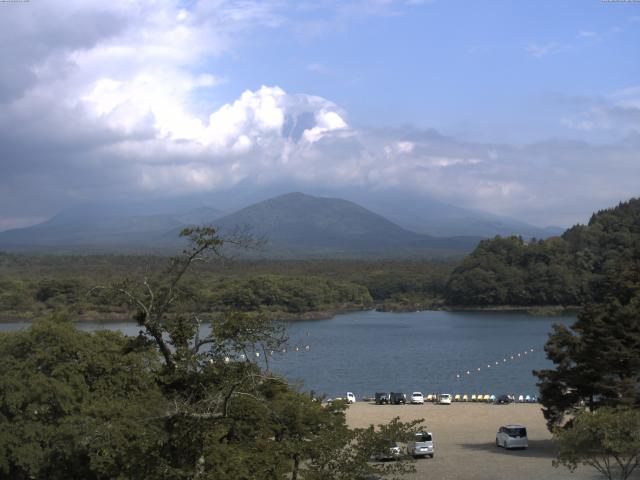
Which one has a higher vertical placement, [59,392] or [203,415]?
[203,415]

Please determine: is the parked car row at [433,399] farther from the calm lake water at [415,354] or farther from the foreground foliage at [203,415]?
the foreground foliage at [203,415]

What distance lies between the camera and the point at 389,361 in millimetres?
41594

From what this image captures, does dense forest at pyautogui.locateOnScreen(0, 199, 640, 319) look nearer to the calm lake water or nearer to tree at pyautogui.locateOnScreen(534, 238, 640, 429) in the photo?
the calm lake water

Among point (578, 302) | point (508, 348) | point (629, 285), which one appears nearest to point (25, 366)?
point (629, 285)

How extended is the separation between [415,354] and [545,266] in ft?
120

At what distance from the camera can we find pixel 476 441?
63.8 feet

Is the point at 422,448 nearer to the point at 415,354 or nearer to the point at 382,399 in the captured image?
the point at 382,399

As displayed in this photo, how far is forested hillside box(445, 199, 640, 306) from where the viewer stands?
73.9m

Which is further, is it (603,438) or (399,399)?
(399,399)

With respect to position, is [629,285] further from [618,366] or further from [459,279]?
[459,279]

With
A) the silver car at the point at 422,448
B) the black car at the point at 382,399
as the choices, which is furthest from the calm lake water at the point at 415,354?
the silver car at the point at 422,448

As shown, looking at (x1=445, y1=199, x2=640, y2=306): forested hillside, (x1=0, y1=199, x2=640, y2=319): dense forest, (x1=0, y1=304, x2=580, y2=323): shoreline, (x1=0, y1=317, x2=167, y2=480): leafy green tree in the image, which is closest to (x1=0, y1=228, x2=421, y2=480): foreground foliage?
(x1=0, y1=317, x2=167, y2=480): leafy green tree

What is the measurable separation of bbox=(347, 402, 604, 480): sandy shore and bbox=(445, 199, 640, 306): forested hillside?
46834mm

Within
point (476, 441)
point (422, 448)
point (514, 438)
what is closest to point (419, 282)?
point (476, 441)
